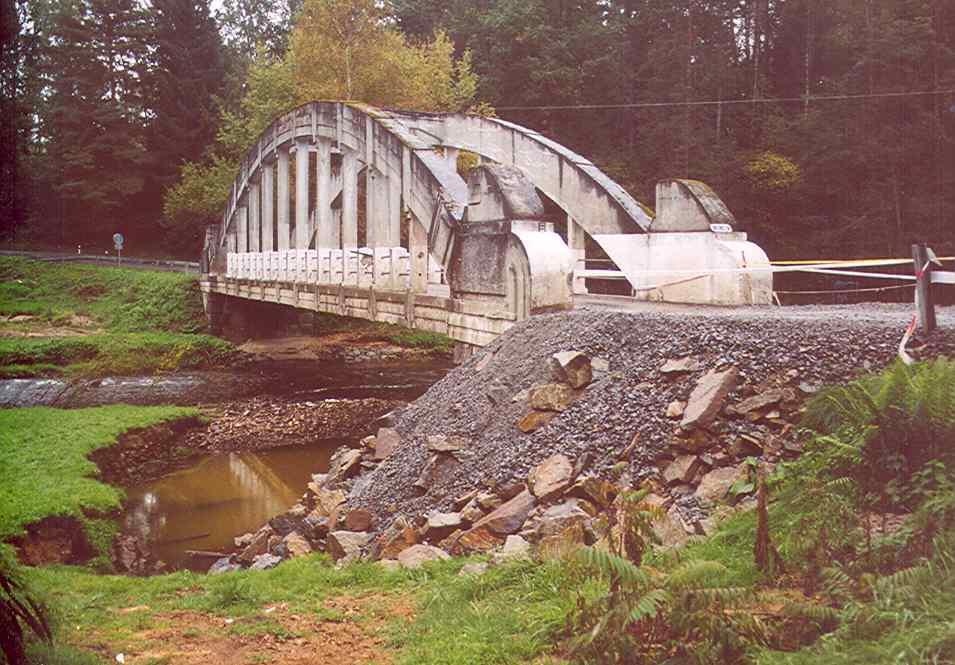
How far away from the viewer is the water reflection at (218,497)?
500 inches

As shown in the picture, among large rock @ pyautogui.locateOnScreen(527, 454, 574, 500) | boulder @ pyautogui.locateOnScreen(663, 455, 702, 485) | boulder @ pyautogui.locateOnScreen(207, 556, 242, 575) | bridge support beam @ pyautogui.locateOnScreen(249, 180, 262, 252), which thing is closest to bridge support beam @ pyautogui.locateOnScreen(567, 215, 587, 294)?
boulder @ pyautogui.locateOnScreen(207, 556, 242, 575)

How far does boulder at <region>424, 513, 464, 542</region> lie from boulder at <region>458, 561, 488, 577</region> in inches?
44.4

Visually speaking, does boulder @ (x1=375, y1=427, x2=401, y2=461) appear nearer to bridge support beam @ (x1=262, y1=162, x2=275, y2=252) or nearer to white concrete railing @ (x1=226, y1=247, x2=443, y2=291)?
white concrete railing @ (x1=226, y1=247, x2=443, y2=291)

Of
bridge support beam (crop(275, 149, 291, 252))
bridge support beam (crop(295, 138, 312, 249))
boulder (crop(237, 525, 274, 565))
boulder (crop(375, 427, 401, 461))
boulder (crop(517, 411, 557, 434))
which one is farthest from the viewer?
bridge support beam (crop(275, 149, 291, 252))

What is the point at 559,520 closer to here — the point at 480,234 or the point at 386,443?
the point at 386,443

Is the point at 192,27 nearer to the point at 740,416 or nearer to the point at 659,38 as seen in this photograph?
the point at 659,38

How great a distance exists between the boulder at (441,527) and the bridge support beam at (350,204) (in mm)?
12393

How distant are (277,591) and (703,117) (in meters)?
30.8

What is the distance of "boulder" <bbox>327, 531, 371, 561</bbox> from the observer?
327 inches

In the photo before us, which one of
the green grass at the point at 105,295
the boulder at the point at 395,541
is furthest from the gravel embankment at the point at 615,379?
the green grass at the point at 105,295

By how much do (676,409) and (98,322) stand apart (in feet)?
97.6

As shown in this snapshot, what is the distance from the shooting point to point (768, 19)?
101 ft

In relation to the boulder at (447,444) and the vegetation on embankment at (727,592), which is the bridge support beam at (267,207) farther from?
the vegetation on embankment at (727,592)

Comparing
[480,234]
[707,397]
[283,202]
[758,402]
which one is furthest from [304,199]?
[758,402]
